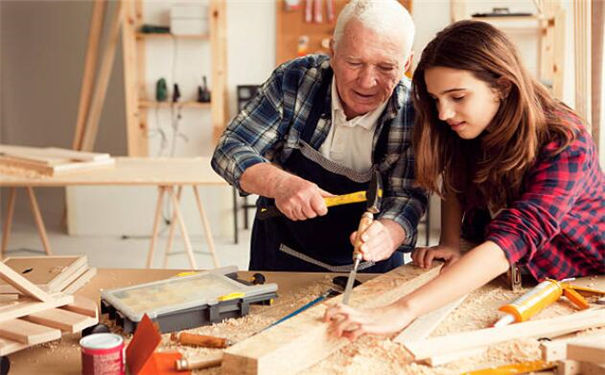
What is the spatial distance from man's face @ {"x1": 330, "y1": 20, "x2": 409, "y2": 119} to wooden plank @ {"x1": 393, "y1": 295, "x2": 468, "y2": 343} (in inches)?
27.9

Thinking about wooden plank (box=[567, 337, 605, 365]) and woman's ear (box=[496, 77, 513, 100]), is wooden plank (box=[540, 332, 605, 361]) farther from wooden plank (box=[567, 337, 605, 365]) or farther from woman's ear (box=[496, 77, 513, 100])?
woman's ear (box=[496, 77, 513, 100])

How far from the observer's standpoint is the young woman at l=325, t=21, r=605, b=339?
6.21ft

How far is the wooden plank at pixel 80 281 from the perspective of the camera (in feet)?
7.29

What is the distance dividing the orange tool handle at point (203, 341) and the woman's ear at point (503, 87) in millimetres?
1021

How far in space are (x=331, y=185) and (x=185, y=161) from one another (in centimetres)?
289

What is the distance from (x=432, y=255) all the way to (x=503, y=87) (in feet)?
1.88

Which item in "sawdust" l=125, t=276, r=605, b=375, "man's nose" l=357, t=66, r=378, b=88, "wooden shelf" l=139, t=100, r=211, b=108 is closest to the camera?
"sawdust" l=125, t=276, r=605, b=375

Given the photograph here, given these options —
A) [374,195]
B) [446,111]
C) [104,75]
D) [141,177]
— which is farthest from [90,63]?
[446,111]

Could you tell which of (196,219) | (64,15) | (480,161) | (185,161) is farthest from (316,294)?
(64,15)

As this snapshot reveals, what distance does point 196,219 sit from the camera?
6.96m

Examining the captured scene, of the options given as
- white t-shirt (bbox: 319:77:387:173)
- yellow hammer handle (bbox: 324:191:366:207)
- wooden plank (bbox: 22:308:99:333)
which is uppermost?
white t-shirt (bbox: 319:77:387:173)

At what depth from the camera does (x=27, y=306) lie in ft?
5.95

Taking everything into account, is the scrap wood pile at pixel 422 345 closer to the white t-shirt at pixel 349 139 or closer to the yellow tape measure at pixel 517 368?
the yellow tape measure at pixel 517 368

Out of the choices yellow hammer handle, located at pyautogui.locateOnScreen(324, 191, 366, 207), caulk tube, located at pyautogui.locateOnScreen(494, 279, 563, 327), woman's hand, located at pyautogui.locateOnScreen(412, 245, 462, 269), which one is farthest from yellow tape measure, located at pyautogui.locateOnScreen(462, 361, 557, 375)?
yellow hammer handle, located at pyautogui.locateOnScreen(324, 191, 366, 207)
